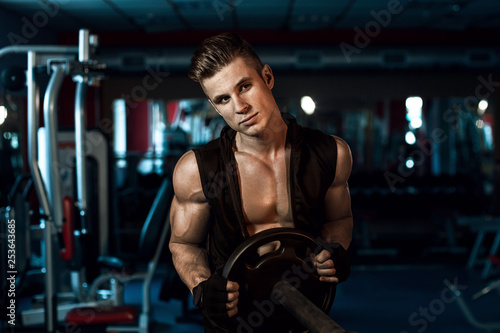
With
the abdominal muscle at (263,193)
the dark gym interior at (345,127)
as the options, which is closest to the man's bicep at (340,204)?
the abdominal muscle at (263,193)

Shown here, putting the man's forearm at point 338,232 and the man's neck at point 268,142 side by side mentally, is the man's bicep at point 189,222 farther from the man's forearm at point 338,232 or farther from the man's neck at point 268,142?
the man's forearm at point 338,232

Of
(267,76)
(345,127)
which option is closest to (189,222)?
(267,76)

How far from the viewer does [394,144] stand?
20.6 feet

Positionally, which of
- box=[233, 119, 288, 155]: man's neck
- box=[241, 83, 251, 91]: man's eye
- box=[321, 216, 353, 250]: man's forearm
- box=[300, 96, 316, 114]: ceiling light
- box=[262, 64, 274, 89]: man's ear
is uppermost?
box=[300, 96, 316, 114]: ceiling light

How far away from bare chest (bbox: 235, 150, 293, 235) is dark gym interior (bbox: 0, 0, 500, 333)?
7.00ft

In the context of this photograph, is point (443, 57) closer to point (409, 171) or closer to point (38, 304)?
point (409, 171)

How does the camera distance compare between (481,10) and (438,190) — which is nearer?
(481,10)

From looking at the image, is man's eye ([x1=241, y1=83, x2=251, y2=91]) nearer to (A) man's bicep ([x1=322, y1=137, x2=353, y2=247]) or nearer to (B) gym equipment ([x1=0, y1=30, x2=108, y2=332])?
(A) man's bicep ([x1=322, y1=137, x2=353, y2=247])

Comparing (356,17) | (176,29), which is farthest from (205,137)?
(356,17)

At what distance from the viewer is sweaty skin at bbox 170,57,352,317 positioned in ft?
3.41

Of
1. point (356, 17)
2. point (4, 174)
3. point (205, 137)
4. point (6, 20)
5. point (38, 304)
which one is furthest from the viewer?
point (205, 137)

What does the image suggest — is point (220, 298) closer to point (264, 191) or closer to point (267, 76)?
point (264, 191)

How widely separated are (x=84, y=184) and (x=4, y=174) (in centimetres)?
188

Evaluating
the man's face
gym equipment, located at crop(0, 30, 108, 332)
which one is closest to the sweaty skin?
the man's face
